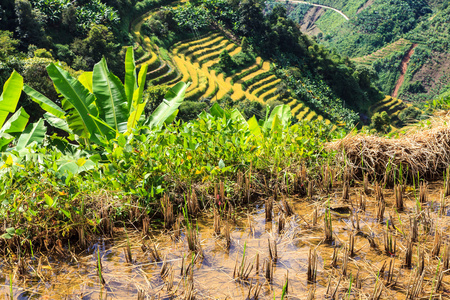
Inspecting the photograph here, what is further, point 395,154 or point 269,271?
point 395,154

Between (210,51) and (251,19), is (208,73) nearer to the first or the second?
(210,51)

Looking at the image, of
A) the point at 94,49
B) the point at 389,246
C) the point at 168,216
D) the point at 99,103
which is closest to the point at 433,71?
the point at 94,49

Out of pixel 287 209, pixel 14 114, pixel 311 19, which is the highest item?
pixel 311 19

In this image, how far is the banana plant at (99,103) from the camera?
2910 mm

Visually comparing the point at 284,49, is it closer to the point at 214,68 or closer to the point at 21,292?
the point at 214,68

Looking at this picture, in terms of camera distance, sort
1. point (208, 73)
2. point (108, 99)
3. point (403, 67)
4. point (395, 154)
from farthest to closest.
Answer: point (403, 67), point (208, 73), point (108, 99), point (395, 154)

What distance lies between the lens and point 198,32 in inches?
2140

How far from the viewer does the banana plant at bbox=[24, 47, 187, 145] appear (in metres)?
2.91

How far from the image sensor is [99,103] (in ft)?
10.3

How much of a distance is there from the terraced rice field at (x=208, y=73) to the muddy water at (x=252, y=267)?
36.8 m

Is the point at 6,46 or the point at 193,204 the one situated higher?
the point at 6,46

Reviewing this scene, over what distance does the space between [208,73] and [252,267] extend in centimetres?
4773

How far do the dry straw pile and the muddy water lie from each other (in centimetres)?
54

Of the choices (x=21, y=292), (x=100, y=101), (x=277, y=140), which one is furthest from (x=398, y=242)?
(x=100, y=101)
